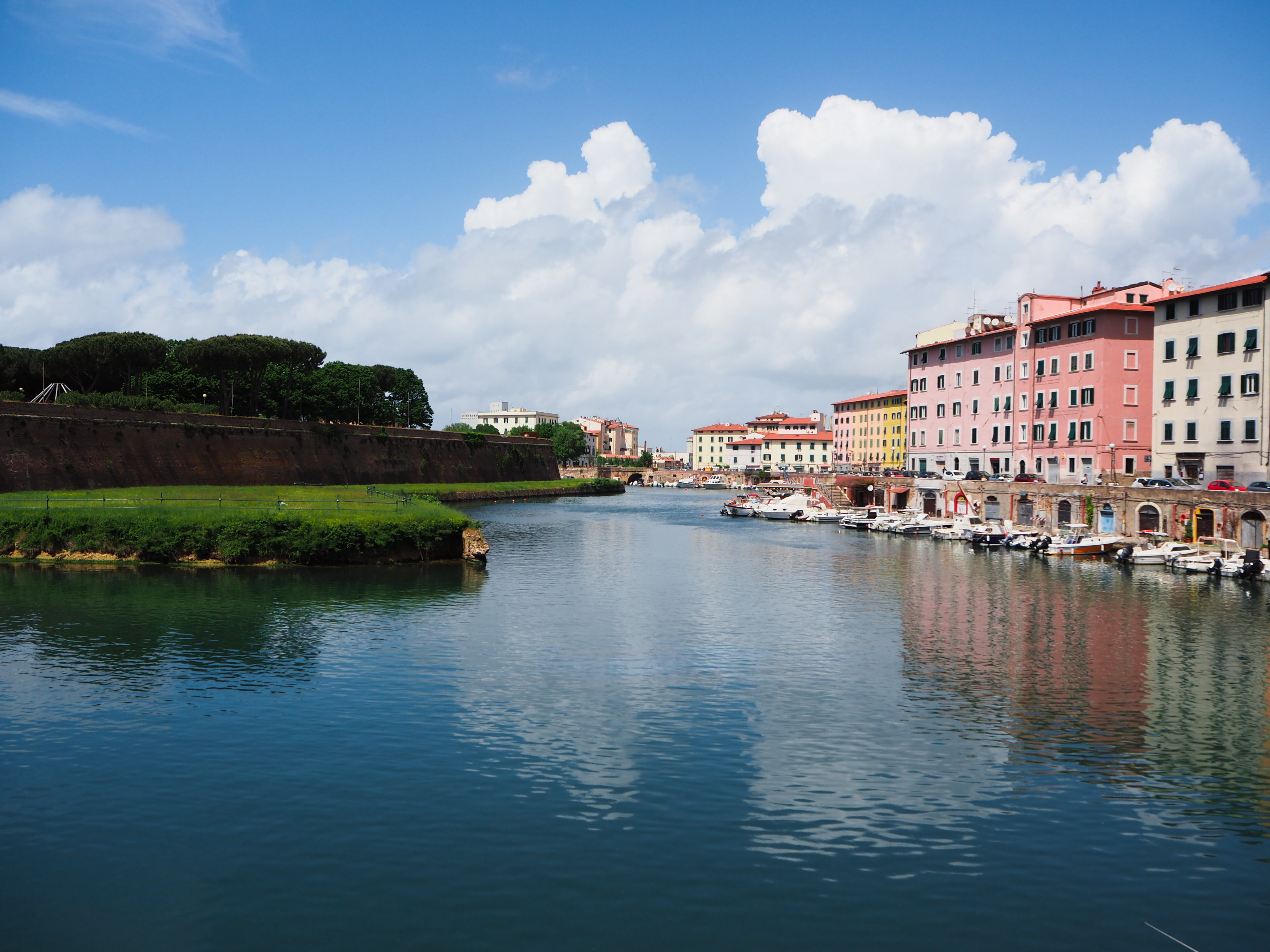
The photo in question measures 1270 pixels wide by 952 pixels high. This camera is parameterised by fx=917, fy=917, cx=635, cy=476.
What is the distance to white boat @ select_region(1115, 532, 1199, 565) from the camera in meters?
51.0

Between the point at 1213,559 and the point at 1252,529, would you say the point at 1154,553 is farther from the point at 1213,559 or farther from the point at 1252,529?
the point at 1252,529

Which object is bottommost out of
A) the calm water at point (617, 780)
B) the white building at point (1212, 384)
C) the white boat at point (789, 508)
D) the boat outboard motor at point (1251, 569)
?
the calm water at point (617, 780)

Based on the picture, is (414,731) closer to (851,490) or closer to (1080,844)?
(1080,844)

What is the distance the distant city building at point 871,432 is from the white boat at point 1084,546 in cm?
8875

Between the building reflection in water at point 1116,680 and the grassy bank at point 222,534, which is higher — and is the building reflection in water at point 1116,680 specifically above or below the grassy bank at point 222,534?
below

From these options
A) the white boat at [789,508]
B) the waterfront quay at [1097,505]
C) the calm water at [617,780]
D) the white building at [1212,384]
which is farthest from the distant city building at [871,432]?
the calm water at [617,780]

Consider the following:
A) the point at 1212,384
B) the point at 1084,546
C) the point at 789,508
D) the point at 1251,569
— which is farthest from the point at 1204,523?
the point at 789,508

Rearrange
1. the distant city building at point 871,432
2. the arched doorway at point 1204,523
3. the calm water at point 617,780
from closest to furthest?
the calm water at point 617,780 < the arched doorway at point 1204,523 < the distant city building at point 871,432

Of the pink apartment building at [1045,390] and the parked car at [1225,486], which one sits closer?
the parked car at [1225,486]

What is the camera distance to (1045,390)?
7631 centimetres

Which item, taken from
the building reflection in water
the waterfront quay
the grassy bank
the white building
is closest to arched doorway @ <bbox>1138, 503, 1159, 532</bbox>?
the waterfront quay

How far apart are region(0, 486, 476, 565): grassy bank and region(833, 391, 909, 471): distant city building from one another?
11203cm

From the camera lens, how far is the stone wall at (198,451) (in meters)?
61.3

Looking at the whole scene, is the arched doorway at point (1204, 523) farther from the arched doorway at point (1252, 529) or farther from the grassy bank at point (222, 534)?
the grassy bank at point (222, 534)
